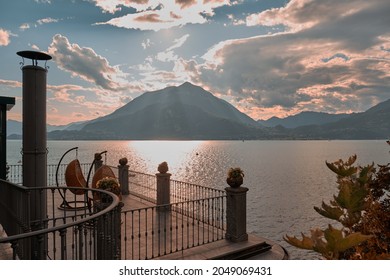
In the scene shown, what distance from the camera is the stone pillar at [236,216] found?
8195mm

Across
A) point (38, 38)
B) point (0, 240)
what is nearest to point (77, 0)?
point (38, 38)

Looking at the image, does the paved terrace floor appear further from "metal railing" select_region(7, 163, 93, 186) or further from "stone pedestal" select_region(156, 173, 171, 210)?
"metal railing" select_region(7, 163, 93, 186)

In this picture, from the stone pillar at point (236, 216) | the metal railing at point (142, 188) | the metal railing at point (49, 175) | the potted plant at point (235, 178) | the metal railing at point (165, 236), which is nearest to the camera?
the metal railing at point (165, 236)

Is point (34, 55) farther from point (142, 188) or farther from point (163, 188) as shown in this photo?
point (142, 188)

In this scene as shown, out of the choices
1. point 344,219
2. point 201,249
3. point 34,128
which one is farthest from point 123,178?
point 344,219

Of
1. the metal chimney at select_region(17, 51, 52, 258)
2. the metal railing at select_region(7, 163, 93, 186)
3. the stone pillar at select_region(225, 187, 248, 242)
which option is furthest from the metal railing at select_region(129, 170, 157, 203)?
the metal chimney at select_region(17, 51, 52, 258)

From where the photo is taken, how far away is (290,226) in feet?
95.3

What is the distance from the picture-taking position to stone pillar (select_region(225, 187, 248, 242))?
8.20 metres

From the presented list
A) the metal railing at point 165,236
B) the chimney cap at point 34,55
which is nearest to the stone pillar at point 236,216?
the metal railing at point 165,236

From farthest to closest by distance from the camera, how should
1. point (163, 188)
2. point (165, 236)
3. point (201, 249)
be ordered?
point (163, 188) < point (165, 236) < point (201, 249)

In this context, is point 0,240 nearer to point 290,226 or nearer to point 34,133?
point 34,133

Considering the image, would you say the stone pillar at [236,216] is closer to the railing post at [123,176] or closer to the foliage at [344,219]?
the foliage at [344,219]

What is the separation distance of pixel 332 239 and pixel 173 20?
6.32m

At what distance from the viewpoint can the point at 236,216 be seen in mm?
8227
